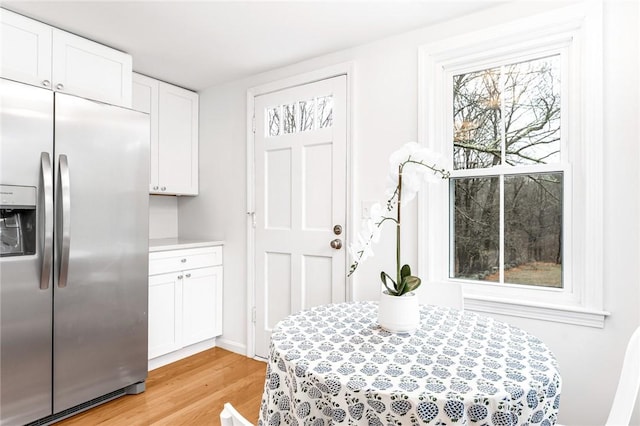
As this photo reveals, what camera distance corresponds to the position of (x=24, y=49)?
2186 mm

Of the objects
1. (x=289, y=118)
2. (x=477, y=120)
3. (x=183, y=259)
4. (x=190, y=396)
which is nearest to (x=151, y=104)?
(x=289, y=118)

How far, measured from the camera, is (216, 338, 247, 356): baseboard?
10.6 ft

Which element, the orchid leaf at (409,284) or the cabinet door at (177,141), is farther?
the cabinet door at (177,141)

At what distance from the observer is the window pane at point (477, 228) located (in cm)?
218

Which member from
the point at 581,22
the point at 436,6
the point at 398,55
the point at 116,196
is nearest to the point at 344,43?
the point at 398,55

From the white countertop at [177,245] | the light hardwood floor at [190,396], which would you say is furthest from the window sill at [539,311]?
the white countertop at [177,245]

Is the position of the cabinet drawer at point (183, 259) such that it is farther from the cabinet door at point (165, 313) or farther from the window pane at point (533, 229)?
the window pane at point (533, 229)

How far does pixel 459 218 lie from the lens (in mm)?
2297

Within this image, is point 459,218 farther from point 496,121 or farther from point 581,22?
point 581,22

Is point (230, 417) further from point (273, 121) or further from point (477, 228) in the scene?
point (273, 121)

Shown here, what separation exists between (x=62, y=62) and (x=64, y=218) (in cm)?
107

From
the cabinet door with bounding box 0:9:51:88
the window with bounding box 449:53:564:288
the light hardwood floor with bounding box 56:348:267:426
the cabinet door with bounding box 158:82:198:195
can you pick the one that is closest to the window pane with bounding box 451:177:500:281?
the window with bounding box 449:53:564:288

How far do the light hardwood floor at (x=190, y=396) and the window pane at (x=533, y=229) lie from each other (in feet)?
5.92

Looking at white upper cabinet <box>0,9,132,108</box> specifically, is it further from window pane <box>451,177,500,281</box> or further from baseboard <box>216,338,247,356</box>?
window pane <box>451,177,500,281</box>
